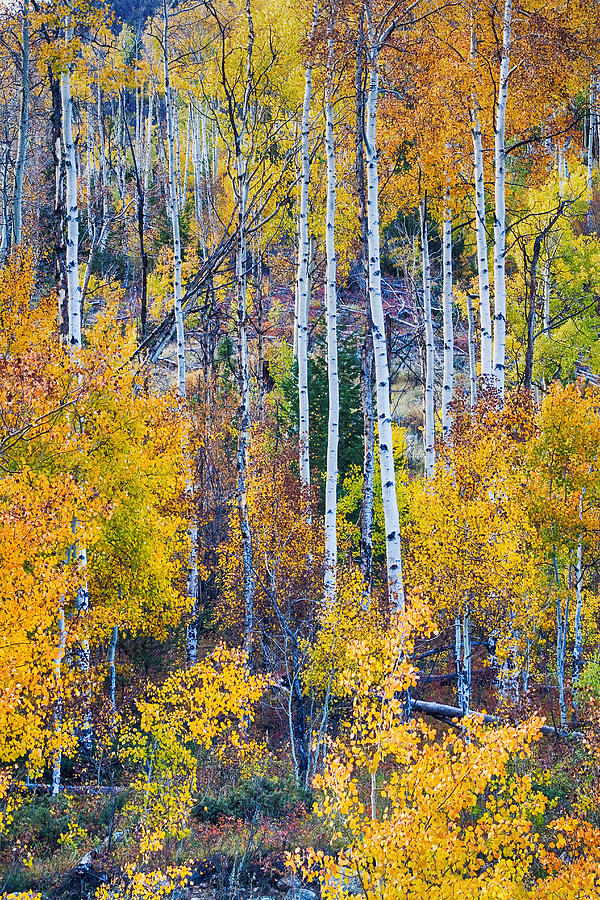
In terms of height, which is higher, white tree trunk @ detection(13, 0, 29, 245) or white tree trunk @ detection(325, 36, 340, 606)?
white tree trunk @ detection(13, 0, 29, 245)

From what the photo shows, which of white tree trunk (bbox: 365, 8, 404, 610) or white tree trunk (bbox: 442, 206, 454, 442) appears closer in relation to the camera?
white tree trunk (bbox: 365, 8, 404, 610)

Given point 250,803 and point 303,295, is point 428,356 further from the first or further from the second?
point 250,803

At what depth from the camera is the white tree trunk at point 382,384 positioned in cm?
920

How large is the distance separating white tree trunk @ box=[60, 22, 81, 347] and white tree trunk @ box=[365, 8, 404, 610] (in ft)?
14.5

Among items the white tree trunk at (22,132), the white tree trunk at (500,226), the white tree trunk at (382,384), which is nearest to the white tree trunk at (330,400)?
the white tree trunk at (382,384)

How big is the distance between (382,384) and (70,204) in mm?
5473

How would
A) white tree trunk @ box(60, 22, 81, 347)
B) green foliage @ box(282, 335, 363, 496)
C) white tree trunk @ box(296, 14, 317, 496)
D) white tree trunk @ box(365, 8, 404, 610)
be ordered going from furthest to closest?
green foliage @ box(282, 335, 363, 496)
white tree trunk @ box(296, 14, 317, 496)
white tree trunk @ box(60, 22, 81, 347)
white tree trunk @ box(365, 8, 404, 610)

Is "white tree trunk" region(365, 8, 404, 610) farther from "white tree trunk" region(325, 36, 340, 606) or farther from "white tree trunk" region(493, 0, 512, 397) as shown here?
"white tree trunk" region(493, 0, 512, 397)

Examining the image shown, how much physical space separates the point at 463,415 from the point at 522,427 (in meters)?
1.03

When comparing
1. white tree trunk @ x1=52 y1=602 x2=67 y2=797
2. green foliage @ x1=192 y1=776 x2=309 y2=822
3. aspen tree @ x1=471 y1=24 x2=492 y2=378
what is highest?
aspen tree @ x1=471 y1=24 x2=492 y2=378

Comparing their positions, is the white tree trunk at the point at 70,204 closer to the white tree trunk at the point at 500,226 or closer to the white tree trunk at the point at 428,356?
the white tree trunk at the point at 500,226

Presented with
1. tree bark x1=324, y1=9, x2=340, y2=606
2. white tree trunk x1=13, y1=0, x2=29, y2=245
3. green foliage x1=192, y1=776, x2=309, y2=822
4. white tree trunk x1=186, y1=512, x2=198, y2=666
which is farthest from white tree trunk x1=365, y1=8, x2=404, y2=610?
white tree trunk x1=13, y1=0, x2=29, y2=245

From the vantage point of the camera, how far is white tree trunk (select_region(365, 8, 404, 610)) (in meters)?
9.20

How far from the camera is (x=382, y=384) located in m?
9.59
